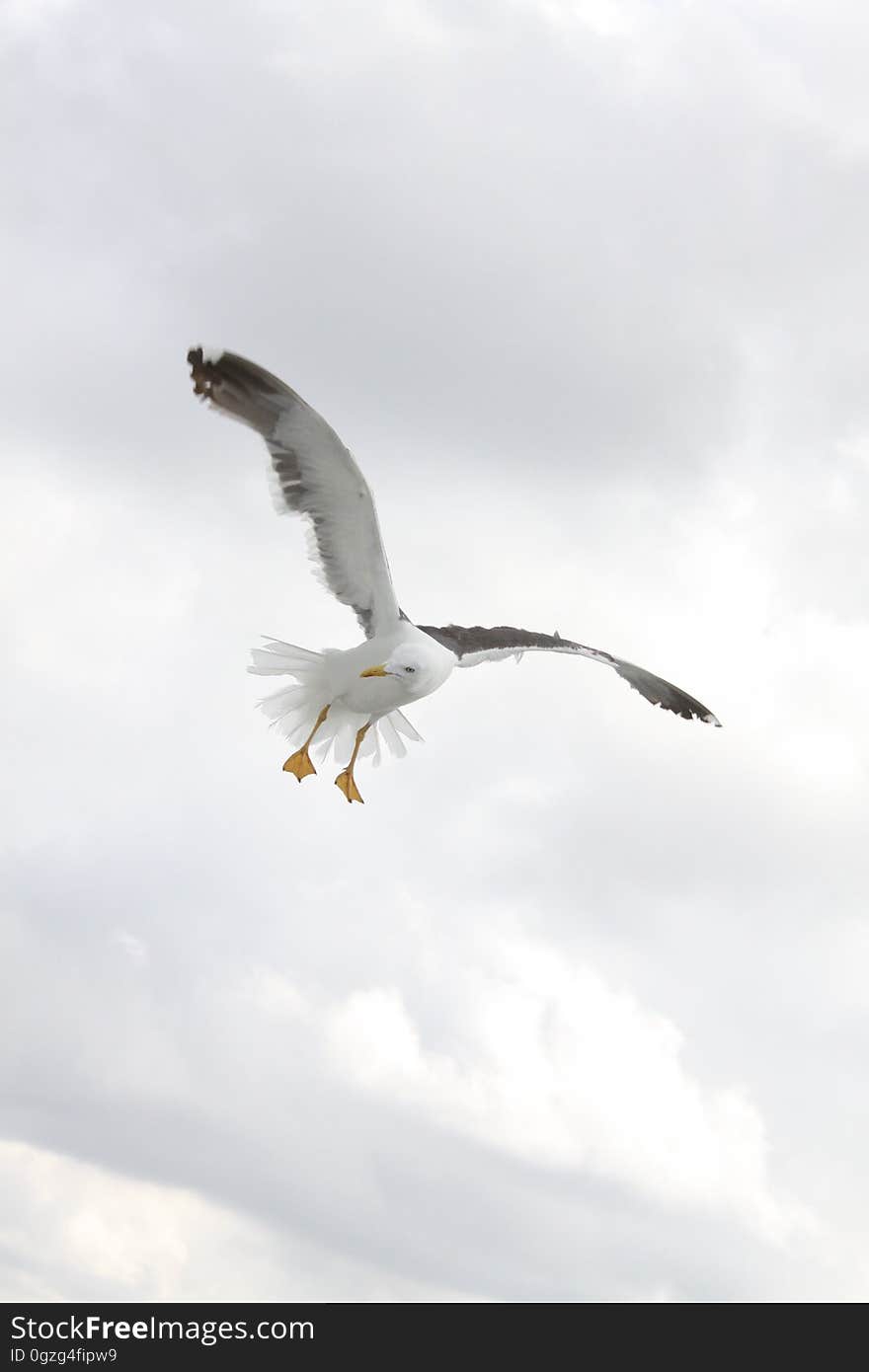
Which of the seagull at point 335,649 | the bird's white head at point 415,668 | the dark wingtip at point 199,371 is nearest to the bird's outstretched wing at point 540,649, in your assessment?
the seagull at point 335,649

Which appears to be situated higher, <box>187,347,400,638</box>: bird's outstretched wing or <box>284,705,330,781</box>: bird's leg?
<box>187,347,400,638</box>: bird's outstretched wing

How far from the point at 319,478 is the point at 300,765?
14.1ft

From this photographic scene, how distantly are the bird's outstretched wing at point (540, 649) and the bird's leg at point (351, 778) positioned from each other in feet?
6.26

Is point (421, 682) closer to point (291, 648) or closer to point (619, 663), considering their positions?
point (291, 648)

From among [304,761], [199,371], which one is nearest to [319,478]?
[199,371]

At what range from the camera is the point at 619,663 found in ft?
98.0

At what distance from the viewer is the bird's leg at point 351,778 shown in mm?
26688

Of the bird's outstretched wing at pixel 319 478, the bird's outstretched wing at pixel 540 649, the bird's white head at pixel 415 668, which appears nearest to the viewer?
the bird's white head at pixel 415 668

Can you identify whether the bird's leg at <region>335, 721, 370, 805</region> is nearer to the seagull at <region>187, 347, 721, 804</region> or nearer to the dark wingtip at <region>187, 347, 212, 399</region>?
the seagull at <region>187, 347, 721, 804</region>

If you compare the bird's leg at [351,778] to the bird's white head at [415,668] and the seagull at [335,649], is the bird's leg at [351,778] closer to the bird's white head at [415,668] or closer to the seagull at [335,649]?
the seagull at [335,649]

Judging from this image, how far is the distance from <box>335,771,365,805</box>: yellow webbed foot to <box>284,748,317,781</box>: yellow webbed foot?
1.28 feet

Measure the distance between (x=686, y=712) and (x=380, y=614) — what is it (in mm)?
7232

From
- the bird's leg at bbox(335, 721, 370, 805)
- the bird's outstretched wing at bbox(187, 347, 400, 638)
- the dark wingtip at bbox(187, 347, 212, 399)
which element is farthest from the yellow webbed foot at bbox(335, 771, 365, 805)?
the dark wingtip at bbox(187, 347, 212, 399)

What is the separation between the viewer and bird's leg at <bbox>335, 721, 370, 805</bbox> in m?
26.7
